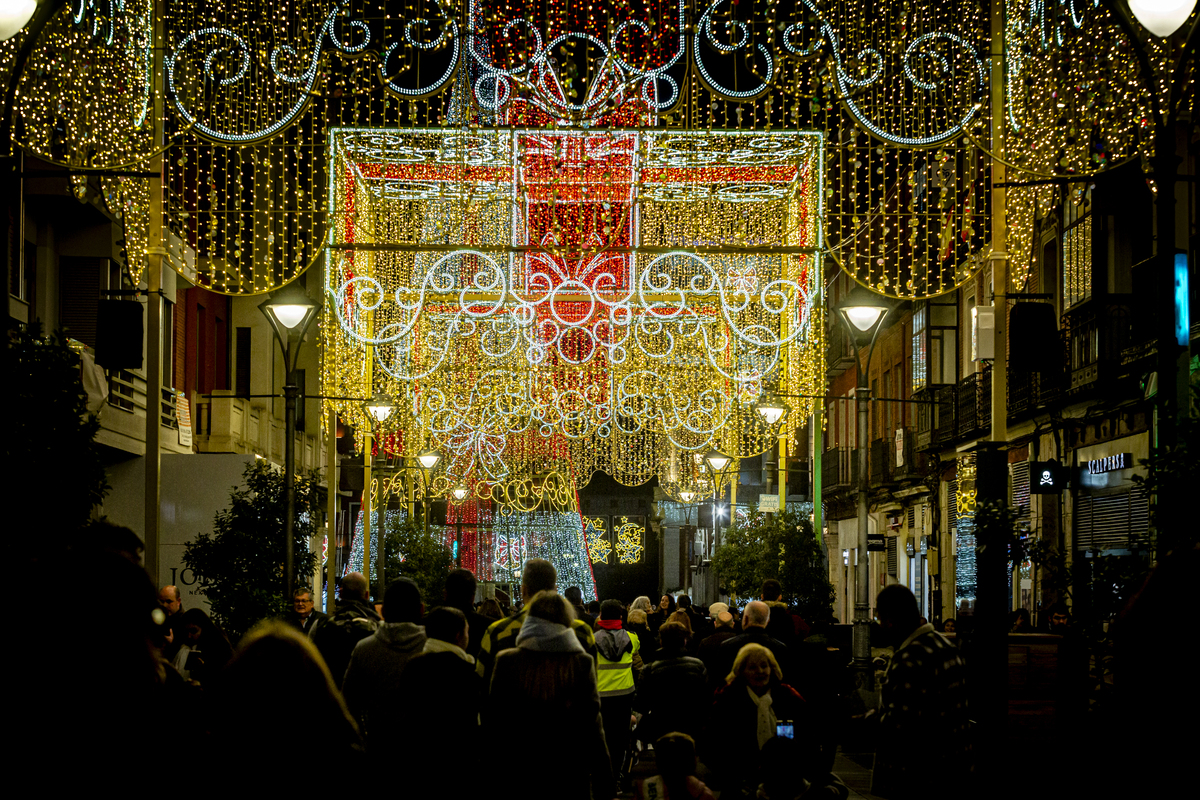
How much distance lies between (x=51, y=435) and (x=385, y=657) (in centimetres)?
336

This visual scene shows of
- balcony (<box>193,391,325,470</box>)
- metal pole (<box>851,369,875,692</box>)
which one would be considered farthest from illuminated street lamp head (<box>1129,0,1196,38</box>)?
balcony (<box>193,391,325,470</box>)

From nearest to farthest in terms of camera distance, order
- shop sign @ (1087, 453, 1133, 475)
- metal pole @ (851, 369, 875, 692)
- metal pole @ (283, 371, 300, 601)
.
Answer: metal pole @ (283, 371, 300, 601) < metal pole @ (851, 369, 875, 692) < shop sign @ (1087, 453, 1133, 475)

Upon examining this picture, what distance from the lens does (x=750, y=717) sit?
8664 millimetres

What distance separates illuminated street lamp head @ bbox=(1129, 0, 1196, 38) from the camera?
811cm

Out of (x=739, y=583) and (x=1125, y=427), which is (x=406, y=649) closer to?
(x=1125, y=427)

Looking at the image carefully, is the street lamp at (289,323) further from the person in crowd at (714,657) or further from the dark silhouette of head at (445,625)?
the dark silhouette of head at (445,625)

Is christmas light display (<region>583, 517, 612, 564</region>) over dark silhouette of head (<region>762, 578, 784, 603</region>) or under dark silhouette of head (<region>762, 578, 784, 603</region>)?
under

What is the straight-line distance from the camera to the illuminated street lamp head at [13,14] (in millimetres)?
7926

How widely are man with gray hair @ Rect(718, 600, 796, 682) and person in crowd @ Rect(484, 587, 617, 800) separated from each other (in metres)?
3.20

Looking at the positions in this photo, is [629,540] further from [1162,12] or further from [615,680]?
[1162,12]

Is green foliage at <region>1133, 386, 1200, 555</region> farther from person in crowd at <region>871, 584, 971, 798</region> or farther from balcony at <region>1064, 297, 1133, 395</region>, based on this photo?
balcony at <region>1064, 297, 1133, 395</region>

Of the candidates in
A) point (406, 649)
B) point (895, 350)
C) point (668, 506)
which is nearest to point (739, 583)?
point (895, 350)

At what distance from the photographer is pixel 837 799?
26.6ft

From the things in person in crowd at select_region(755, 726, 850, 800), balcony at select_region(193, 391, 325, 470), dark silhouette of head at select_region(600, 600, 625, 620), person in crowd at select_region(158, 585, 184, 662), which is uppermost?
balcony at select_region(193, 391, 325, 470)
